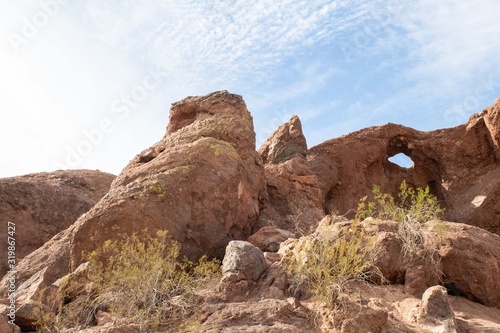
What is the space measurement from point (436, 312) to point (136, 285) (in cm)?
414

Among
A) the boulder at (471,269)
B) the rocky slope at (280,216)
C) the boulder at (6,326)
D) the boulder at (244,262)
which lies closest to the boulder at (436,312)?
the rocky slope at (280,216)

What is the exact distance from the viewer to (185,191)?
10625mm

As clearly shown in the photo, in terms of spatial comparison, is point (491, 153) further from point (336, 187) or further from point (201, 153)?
point (201, 153)

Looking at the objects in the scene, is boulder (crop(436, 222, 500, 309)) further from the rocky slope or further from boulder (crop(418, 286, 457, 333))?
boulder (crop(418, 286, 457, 333))

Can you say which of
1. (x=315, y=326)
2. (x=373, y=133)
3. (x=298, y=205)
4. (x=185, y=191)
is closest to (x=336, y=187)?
(x=373, y=133)

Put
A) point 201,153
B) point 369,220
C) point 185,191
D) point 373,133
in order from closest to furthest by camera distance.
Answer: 1. point 369,220
2. point 185,191
3. point 201,153
4. point 373,133

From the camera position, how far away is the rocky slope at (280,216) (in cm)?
765

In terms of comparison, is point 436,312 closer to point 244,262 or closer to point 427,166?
point 244,262

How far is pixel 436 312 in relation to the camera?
7.52m

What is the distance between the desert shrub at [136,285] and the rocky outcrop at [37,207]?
21.5 ft

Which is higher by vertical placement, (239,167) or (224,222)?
(239,167)

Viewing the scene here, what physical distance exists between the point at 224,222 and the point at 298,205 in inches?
142

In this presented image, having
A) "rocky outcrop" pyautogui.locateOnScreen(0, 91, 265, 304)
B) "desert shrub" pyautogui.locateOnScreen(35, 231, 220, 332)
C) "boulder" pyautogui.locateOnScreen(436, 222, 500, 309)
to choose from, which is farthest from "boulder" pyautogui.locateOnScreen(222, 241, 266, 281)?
"boulder" pyautogui.locateOnScreen(436, 222, 500, 309)

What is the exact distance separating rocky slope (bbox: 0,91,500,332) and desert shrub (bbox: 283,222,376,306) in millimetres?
181
